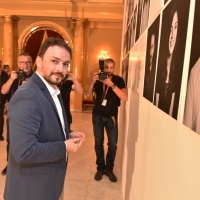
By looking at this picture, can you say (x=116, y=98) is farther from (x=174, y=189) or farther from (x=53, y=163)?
(x=174, y=189)

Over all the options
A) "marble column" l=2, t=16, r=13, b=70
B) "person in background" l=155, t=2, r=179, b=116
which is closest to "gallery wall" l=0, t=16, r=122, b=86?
"marble column" l=2, t=16, r=13, b=70

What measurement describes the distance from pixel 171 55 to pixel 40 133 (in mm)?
847

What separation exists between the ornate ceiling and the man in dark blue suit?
9409 millimetres

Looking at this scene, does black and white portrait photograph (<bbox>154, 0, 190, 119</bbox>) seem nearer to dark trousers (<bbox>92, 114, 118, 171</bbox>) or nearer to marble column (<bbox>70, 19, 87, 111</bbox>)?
dark trousers (<bbox>92, 114, 118, 171</bbox>)

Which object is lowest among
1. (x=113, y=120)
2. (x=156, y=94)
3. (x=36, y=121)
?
(x=113, y=120)

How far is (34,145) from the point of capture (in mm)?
1321

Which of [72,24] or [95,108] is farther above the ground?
[72,24]

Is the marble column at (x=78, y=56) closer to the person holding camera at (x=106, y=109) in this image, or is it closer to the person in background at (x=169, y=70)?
the person holding camera at (x=106, y=109)

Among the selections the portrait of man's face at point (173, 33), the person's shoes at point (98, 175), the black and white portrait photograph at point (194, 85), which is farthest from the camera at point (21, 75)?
the black and white portrait photograph at point (194, 85)

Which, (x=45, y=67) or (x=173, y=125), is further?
(x=45, y=67)

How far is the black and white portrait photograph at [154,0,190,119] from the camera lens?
877mm

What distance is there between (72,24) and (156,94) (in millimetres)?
10527

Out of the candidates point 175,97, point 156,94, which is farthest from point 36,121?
point 175,97

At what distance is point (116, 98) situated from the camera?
11.5 ft
